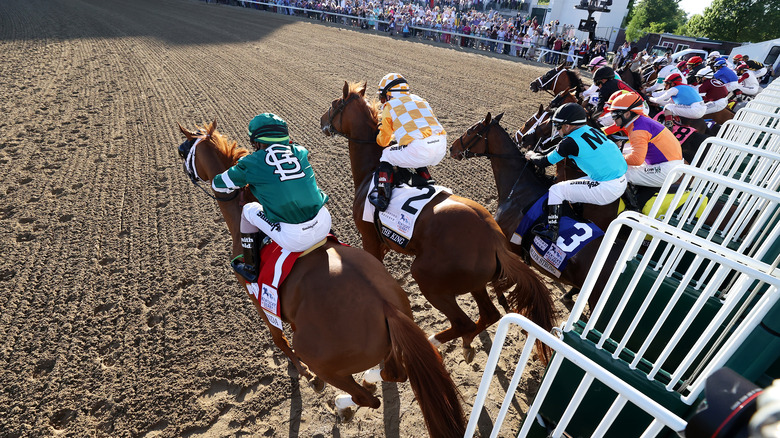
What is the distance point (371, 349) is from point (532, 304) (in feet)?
5.02

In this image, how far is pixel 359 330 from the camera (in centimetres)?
235

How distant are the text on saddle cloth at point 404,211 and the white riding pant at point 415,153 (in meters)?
0.27

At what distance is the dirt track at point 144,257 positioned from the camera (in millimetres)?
2930

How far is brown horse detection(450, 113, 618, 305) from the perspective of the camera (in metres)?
3.27

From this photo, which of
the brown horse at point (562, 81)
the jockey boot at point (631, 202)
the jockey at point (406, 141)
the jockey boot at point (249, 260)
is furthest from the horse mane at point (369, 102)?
the brown horse at point (562, 81)

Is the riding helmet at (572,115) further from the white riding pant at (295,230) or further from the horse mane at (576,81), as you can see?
the horse mane at (576,81)

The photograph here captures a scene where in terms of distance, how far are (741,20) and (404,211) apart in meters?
42.7

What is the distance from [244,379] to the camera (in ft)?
10.4

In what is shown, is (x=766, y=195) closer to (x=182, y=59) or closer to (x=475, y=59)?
(x=182, y=59)

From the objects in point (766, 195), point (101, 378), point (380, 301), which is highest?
point (766, 195)

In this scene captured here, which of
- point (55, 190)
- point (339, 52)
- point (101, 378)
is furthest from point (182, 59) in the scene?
point (101, 378)

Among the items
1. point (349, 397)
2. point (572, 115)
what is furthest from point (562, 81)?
point (349, 397)

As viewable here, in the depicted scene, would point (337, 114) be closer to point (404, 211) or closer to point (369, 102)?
point (369, 102)

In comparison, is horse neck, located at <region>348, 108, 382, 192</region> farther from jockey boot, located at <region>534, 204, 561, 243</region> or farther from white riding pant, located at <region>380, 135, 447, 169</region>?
jockey boot, located at <region>534, 204, 561, 243</region>
